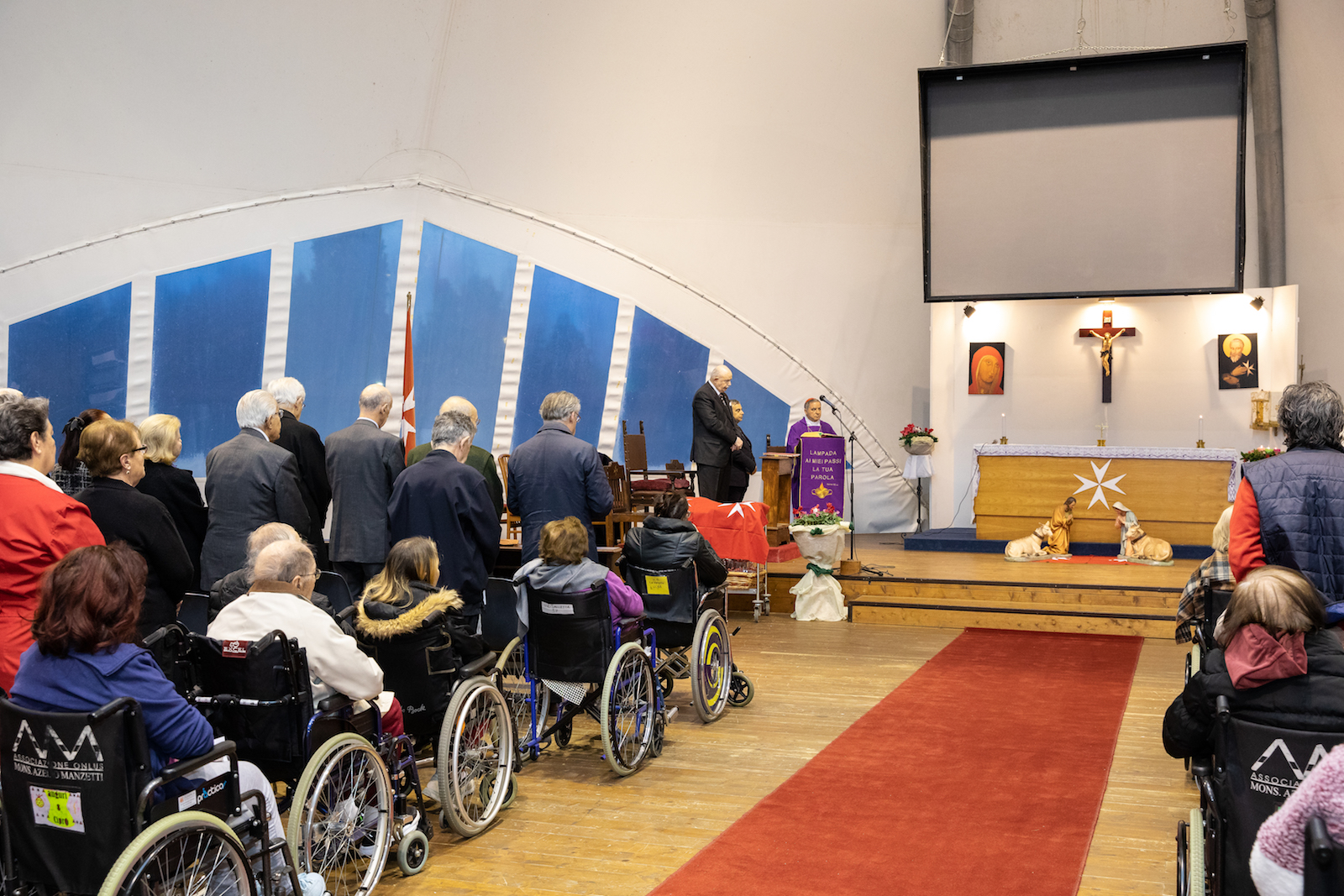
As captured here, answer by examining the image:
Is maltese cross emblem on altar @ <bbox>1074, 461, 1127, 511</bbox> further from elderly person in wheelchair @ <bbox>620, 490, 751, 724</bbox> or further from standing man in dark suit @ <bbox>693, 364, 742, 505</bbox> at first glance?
elderly person in wheelchair @ <bbox>620, 490, 751, 724</bbox>

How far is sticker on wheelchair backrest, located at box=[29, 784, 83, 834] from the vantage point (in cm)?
228

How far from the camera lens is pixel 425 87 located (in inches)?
398

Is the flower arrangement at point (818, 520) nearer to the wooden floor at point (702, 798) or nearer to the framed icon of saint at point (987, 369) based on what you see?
the wooden floor at point (702, 798)

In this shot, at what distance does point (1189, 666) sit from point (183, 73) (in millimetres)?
8870

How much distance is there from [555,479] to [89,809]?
290 centimetres

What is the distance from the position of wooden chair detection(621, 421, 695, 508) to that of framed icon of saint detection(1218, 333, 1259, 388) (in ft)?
16.8

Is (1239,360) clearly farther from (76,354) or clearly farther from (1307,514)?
(76,354)

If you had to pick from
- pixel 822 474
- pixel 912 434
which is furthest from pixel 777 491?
pixel 912 434

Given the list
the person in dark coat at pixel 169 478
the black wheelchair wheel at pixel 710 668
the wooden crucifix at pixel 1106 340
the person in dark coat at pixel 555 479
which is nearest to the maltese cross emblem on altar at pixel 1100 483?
the wooden crucifix at pixel 1106 340

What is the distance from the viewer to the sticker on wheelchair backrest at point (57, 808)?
2.28m

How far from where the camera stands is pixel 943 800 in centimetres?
393

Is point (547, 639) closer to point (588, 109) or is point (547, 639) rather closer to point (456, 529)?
point (456, 529)

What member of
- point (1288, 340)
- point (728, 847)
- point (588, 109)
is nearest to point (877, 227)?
point (588, 109)

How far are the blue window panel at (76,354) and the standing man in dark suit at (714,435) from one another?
475cm
